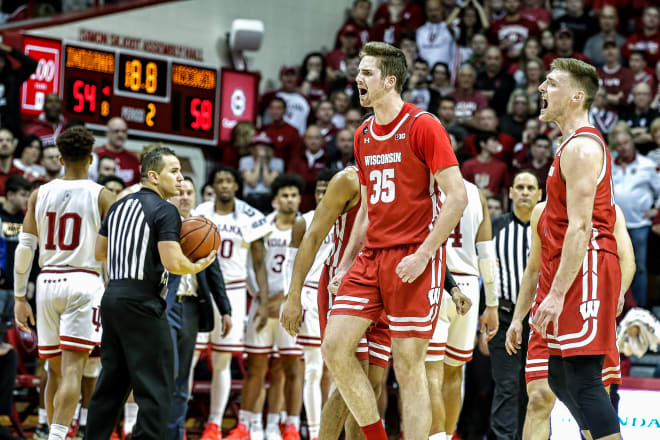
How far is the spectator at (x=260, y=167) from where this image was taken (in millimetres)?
12889

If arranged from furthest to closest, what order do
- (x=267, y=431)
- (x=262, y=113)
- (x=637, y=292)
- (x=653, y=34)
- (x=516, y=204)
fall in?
1. (x=262, y=113)
2. (x=653, y=34)
3. (x=637, y=292)
4. (x=267, y=431)
5. (x=516, y=204)

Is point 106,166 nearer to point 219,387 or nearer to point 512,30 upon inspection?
point 219,387

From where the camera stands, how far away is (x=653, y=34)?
1412 centimetres

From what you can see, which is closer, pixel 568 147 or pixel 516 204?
pixel 568 147

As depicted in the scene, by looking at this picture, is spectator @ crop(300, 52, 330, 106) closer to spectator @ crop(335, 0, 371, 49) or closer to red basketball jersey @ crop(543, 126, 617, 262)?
spectator @ crop(335, 0, 371, 49)

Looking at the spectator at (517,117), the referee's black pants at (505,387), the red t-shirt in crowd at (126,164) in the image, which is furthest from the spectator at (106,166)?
the spectator at (517,117)

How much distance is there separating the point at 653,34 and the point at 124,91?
7574mm

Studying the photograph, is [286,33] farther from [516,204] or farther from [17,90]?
[516,204]

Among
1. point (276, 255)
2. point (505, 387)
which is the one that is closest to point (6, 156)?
point (276, 255)

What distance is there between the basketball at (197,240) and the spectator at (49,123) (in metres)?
6.47

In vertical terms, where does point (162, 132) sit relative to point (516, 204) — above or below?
above

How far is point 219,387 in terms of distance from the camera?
361 inches

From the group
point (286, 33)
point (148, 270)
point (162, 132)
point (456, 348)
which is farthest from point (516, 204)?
point (286, 33)

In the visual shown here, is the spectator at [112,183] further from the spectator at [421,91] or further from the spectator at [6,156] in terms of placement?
the spectator at [421,91]
